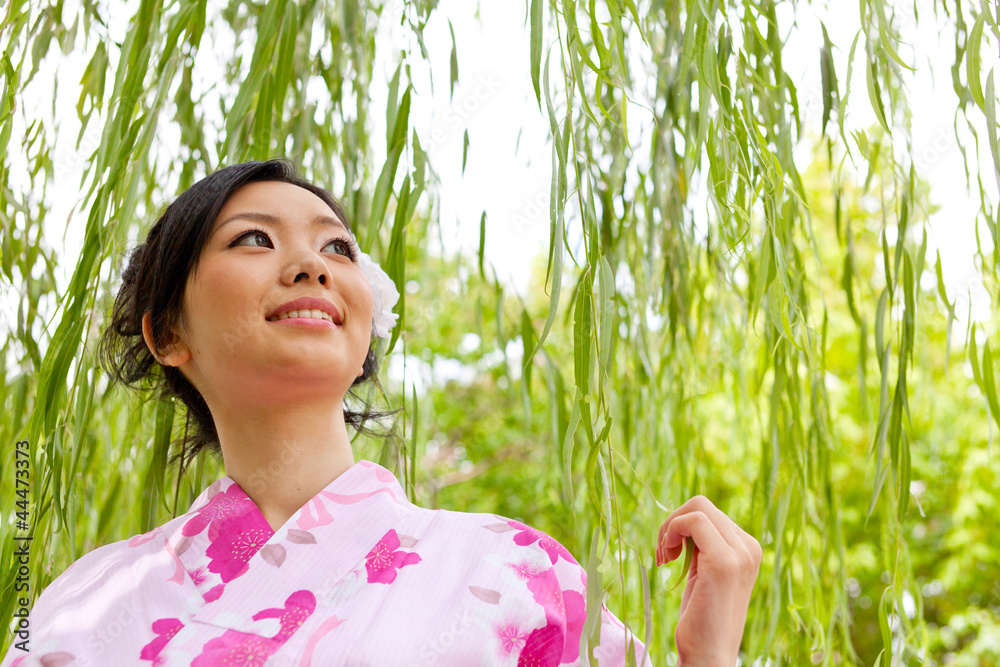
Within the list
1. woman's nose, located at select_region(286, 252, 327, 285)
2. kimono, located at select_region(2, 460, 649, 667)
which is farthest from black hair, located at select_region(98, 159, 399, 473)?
kimono, located at select_region(2, 460, 649, 667)

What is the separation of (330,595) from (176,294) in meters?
0.37

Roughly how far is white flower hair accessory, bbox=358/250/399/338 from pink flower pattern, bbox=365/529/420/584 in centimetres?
31

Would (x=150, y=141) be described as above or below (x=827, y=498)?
above

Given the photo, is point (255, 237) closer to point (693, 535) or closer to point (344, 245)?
point (344, 245)

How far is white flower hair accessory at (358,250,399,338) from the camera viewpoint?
95 centimetres

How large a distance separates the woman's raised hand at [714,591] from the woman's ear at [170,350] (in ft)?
1.74

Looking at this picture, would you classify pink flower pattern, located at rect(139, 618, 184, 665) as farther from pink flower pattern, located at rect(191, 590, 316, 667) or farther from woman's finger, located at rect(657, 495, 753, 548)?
woman's finger, located at rect(657, 495, 753, 548)

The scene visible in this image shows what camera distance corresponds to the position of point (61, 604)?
2.43ft

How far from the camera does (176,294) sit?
86 cm

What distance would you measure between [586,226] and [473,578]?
0.30 meters

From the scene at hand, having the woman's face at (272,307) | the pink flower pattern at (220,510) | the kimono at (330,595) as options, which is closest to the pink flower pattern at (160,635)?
the kimono at (330,595)

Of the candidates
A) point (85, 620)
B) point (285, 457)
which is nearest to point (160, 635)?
point (85, 620)

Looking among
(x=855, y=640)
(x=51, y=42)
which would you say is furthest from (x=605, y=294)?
(x=855, y=640)

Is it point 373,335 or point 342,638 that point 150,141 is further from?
point 342,638
